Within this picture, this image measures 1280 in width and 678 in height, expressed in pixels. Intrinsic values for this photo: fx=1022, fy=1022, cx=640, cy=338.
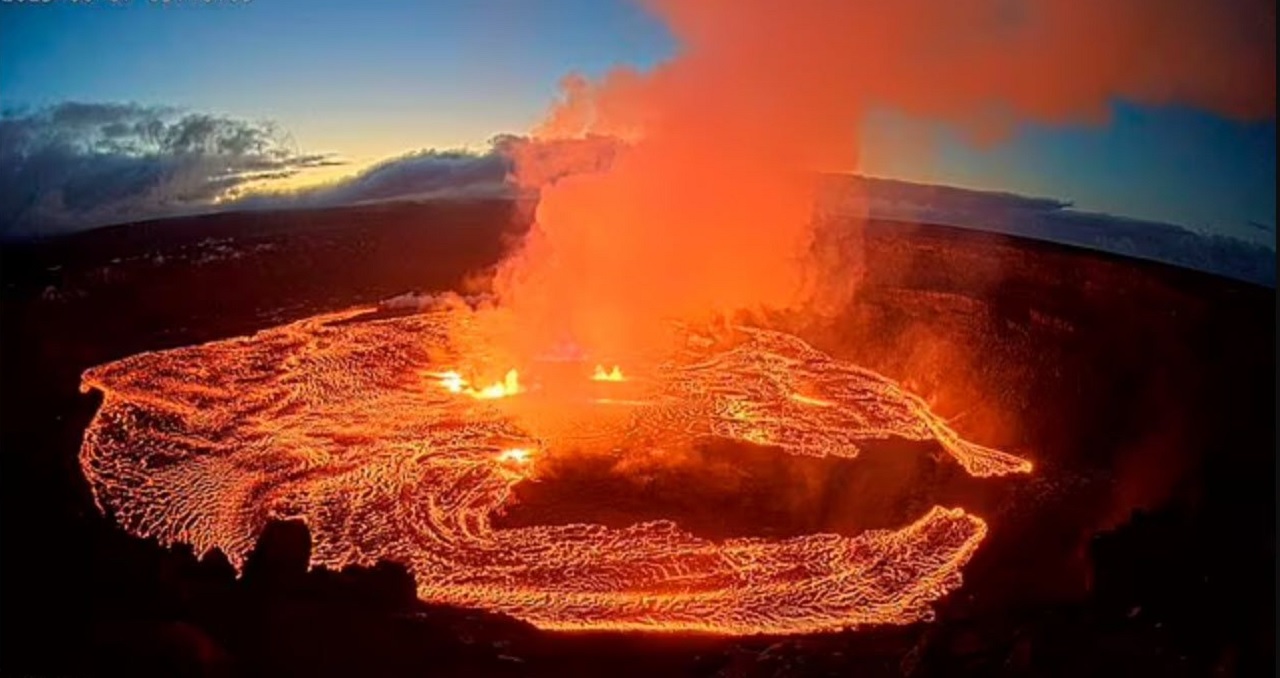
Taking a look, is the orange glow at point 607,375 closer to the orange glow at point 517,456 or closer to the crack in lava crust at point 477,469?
the crack in lava crust at point 477,469

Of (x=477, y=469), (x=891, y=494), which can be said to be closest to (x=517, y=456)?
(x=477, y=469)

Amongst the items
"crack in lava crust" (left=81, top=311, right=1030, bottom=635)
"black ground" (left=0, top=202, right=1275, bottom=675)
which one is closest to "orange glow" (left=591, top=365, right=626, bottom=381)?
"crack in lava crust" (left=81, top=311, right=1030, bottom=635)

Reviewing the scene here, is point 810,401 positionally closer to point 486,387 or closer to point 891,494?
point 891,494

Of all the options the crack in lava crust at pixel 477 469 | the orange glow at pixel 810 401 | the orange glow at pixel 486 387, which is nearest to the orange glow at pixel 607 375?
the crack in lava crust at pixel 477 469

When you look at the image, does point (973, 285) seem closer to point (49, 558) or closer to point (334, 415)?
point (334, 415)

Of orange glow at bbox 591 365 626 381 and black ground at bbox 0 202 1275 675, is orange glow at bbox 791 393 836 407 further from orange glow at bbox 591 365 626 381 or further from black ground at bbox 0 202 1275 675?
orange glow at bbox 591 365 626 381

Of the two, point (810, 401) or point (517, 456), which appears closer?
point (517, 456)
